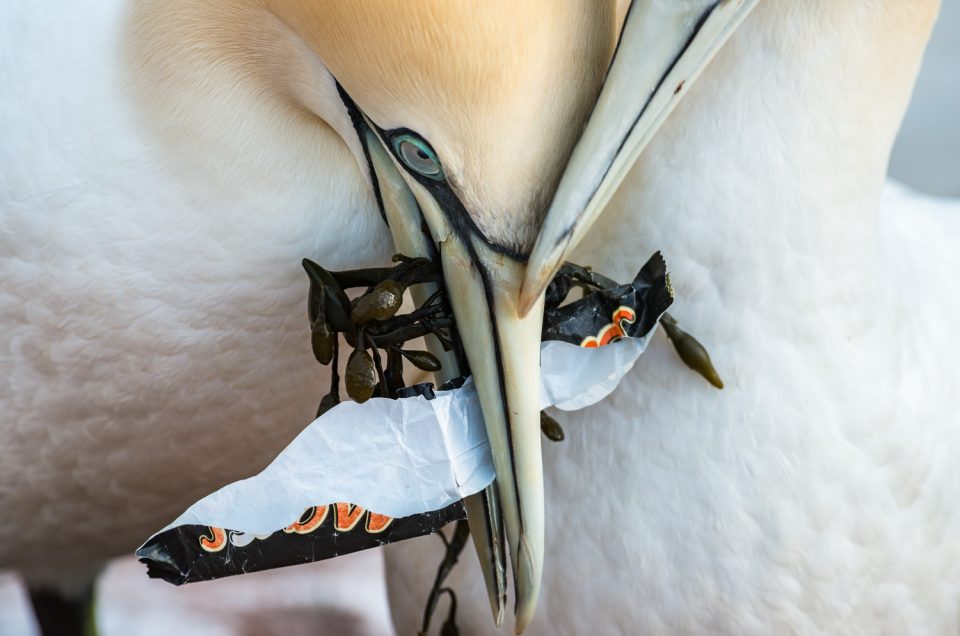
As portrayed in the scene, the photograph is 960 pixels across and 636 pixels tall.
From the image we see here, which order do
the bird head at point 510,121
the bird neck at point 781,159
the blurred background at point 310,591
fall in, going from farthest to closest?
1. the blurred background at point 310,591
2. the bird neck at point 781,159
3. the bird head at point 510,121

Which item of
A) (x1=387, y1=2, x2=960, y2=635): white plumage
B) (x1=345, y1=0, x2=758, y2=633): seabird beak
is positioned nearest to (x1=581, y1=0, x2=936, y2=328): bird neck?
(x1=387, y1=2, x2=960, y2=635): white plumage

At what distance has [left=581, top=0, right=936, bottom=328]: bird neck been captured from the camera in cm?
111

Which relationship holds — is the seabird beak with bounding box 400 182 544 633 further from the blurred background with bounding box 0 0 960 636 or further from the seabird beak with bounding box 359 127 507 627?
the blurred background with bounding box 0 0 960 636

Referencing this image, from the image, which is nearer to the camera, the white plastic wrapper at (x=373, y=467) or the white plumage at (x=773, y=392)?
the white plastic wrapper at (x=373, y=467)

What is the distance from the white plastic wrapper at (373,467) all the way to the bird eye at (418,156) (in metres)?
→ 0.17

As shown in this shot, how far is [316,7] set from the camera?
89 cm

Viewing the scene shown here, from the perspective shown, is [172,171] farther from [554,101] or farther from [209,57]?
[554,101]

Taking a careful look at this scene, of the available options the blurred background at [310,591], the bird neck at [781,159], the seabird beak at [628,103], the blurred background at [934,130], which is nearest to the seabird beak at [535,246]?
the seabird beak at [628,103]

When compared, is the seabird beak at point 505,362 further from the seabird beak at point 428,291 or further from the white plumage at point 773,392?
the white plumage at point 773,392

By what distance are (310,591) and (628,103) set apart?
1.45m

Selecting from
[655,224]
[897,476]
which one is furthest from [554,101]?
[897,476]

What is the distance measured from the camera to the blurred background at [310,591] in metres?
2.01

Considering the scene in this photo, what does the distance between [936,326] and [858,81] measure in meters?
0.29

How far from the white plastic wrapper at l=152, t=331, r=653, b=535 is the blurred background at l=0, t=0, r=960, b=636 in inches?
41.9
